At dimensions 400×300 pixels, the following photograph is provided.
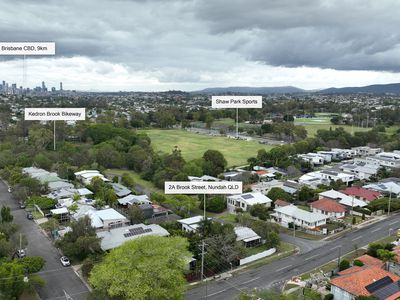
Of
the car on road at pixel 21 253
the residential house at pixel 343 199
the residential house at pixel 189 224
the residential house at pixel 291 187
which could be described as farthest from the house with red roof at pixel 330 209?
the car on road at pixel 21 253

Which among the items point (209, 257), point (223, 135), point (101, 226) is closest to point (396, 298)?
point (209, 257)

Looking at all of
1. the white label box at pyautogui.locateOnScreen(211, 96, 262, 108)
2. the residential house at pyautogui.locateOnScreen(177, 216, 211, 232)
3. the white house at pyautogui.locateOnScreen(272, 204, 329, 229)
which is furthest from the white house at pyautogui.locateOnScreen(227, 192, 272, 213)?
the white label box at pyautogui.locateOnScreen(211, 96, 262, 108)

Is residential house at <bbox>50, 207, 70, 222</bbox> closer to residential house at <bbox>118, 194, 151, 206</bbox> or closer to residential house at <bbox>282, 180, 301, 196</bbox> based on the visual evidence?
residential house at <bbox>118, 194, 151, 206</bbox>

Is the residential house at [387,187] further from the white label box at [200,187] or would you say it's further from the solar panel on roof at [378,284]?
the white label box at [200,187]

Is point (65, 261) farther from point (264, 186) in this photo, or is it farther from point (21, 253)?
point (264, 186)

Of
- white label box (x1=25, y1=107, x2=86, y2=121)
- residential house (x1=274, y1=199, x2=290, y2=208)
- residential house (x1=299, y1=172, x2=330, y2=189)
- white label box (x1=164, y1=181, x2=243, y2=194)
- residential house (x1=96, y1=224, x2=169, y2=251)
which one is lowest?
residential house (x1=274, y1=199, x2=290, y2=208)

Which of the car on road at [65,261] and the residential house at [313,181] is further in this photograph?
the residential house at [313,181]

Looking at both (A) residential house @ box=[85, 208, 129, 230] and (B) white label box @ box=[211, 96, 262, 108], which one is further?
(A) residential house @ box=[85, 208, 129, 230]

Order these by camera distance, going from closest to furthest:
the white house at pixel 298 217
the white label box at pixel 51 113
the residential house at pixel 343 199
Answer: the white label box at pixel 51 113
the white house at pixel 298 217
the residential house at pixel 343 199
